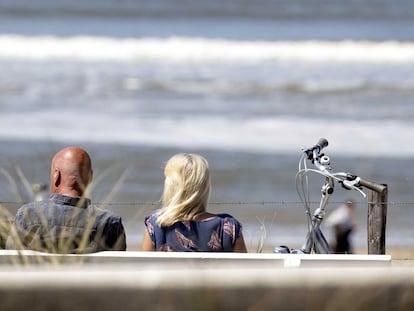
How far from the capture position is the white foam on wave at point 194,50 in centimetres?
2719

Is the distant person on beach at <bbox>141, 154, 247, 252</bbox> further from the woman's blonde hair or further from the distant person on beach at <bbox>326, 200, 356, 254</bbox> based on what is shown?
the distant person on beach at <bbox>326, 200, 356, 254</bbox>

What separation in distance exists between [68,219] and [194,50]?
24.2 m

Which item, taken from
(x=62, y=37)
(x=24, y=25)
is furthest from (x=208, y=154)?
(x=24, y=25)

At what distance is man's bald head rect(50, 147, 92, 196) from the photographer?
185 inches

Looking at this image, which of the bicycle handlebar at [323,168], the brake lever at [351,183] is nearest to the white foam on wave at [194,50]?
the bicycle handlebar at [323,168]

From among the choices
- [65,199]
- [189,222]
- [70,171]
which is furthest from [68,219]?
[189,222]

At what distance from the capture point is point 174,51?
1112 inches

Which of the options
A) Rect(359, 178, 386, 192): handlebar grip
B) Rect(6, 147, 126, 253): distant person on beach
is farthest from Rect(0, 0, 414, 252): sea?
Rect(359, 178, 386, 192): handlebar grip

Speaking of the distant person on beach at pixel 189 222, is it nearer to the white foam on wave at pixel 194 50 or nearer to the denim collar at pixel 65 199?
the denim collar at pixel 65 199

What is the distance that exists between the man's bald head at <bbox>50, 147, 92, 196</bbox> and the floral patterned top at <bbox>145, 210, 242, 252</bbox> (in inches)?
16.6

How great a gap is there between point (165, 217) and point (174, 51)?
77.7ft

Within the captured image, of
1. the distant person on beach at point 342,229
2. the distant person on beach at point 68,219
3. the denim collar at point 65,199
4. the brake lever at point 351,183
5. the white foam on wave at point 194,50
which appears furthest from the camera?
the white foam on wave at point 194,50

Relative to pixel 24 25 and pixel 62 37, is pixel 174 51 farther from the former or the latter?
pixel 24 25

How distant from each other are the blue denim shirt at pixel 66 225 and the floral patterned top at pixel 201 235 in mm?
257
